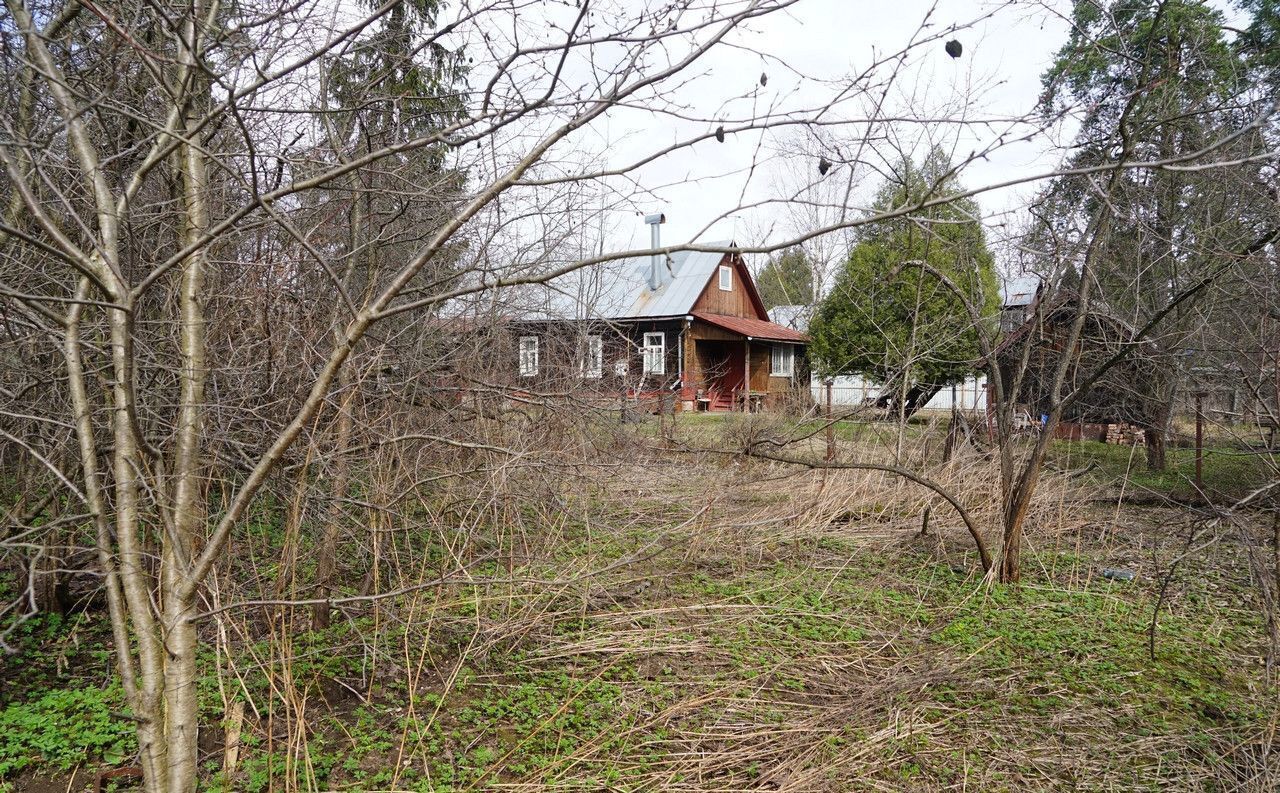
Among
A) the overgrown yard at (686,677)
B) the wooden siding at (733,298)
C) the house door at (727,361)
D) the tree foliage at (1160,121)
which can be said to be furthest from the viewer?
the house door at (727,361)

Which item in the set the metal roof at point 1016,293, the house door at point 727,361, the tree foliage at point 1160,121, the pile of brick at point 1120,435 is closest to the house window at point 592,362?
the metal roof at point 1016,293

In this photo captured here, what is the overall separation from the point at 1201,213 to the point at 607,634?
291 inches

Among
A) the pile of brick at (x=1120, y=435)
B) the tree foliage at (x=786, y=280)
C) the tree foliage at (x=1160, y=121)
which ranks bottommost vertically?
the pile of brick at (x=1120, y=435)

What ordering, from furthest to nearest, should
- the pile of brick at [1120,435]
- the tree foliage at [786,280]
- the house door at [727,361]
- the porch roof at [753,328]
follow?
1. the tree foliage at [786,280]
2. the house door at [727,361]
3. the porch roof at [753,328]
4. the pile of brick at [1120,435]

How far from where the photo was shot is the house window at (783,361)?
27.0m

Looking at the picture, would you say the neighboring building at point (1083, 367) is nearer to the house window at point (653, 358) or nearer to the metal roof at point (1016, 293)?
the metal roof at point (1016, 293)

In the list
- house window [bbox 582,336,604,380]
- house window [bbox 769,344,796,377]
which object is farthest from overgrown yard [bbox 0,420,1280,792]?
house window [bbox 769,344,796,377]

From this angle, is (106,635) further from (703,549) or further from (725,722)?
(703,549)

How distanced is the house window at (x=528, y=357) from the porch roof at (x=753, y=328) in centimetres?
1483

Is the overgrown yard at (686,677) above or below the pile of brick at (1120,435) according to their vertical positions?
below

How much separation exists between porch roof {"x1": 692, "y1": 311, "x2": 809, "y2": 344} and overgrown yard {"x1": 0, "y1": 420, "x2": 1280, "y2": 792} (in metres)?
16.5

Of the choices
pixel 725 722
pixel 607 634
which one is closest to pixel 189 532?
pixel 725 722

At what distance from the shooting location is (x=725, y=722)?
3750 millimetres

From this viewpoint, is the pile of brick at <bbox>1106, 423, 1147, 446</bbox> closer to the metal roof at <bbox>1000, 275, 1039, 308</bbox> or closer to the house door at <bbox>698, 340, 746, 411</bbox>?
the metal roof at <bbox>1000, 275, 1039, 308</bbox>
